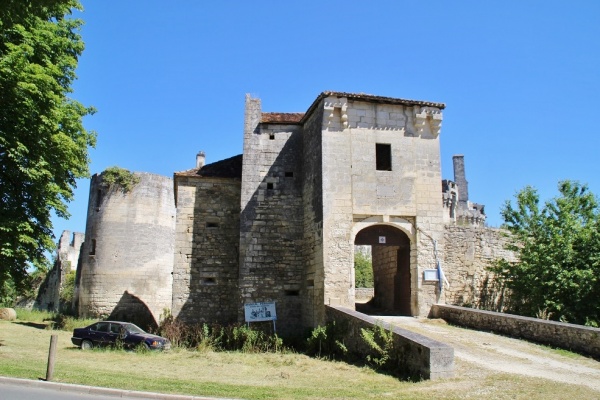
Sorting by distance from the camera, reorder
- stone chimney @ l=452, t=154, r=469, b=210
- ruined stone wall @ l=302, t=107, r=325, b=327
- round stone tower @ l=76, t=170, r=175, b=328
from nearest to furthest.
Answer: ruined stone wall @ l=302, t=107, r=325, b=327, round stone tower @ l=76, t=170, r=175, b=328, stone chimney @ l=452, t=154, r=469, b=210

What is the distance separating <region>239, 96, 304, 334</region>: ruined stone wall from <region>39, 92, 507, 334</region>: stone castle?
0.04 meters

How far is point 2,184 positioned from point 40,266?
239cm

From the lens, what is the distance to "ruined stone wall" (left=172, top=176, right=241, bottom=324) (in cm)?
1805

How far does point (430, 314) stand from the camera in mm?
14906

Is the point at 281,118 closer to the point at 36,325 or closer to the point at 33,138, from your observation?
the point at 33,138

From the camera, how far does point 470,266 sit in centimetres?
1658

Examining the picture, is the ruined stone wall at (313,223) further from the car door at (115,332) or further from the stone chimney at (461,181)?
the stone chimney at (461,181)

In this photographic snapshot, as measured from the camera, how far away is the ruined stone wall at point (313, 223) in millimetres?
15126

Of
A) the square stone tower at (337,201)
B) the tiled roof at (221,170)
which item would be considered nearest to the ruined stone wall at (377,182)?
the square stone tower at (337,201)

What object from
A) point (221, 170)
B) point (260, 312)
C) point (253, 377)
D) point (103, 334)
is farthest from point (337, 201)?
point (103, 334)

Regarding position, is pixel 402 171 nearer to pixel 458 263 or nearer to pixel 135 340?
pixel 458 263

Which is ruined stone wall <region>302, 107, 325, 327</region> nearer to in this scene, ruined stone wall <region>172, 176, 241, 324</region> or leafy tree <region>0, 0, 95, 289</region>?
ruined stone wall <region>172, 176, 241, 324</region>

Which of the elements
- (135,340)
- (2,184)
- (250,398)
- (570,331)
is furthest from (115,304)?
(570,331)

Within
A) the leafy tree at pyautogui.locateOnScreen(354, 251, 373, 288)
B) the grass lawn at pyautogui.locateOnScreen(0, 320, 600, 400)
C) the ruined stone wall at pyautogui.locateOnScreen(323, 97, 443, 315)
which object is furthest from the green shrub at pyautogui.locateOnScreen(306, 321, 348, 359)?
the leafy tree at pyautogui.locateOnScreen(354, 251, 373, 288)
